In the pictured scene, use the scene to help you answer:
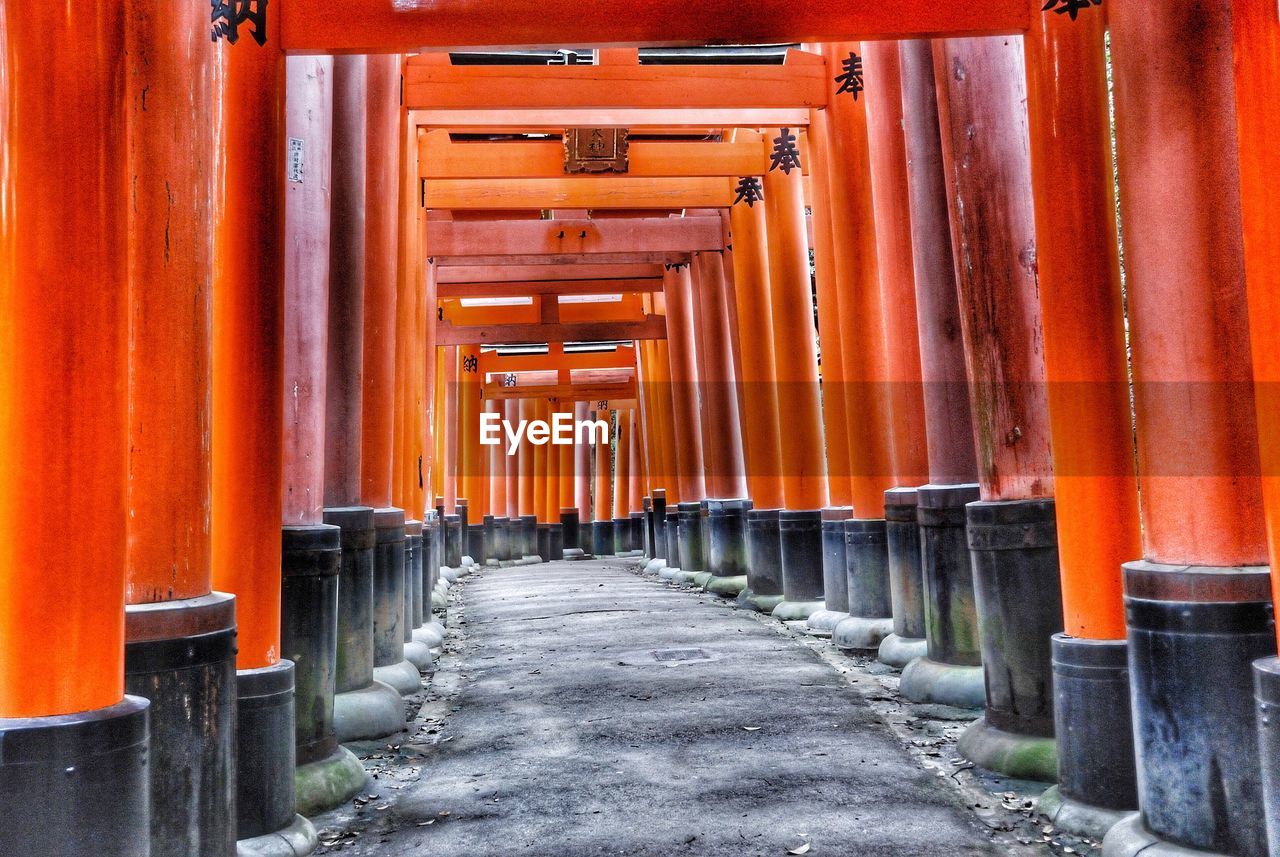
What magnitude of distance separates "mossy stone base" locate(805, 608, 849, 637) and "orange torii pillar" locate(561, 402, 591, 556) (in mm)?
18041

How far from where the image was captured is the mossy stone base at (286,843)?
353 cm

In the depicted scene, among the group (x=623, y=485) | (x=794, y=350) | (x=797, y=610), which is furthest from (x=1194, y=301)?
(x=623, y=485)

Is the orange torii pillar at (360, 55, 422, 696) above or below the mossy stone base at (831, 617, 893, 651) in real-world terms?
above

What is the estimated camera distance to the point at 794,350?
10.3 m

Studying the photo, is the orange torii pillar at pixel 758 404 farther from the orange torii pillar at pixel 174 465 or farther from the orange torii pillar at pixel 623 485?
the orange torii pillar at pixel 623 485

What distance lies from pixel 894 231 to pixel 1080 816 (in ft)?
13.1

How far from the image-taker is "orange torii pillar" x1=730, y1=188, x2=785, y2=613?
11.1m

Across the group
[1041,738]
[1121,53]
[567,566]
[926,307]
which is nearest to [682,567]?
[567,566]

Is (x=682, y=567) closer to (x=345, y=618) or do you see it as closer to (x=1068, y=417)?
(x=345, y=618)

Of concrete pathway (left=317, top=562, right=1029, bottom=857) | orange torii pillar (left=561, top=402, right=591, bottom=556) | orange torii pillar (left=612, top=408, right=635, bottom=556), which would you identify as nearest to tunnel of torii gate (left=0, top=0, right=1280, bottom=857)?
concrete pathway (left=317, top=562, right=1029, bottom=857)

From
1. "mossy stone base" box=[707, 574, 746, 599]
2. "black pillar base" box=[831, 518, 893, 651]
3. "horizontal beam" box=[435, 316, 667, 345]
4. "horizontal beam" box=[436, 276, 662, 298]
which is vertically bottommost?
"mossy stone base" box=[707, 574, 746, 599]

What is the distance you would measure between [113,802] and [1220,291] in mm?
3248

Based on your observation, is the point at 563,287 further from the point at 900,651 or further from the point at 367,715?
the point at 367,715

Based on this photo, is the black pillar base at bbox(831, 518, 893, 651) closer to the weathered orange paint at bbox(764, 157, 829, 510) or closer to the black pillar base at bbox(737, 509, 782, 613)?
the weathered orange paint at bbox(764, 157, 829, 510)
